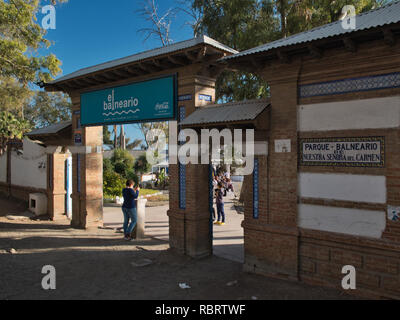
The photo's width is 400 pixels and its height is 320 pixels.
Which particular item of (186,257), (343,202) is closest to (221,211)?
(186,257)

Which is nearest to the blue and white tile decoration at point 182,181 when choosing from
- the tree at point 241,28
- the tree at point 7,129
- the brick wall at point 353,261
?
the brick wall at point 353,261

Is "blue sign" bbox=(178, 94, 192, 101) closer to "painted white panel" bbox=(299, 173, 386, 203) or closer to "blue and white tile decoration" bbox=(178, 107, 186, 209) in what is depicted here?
"blue and white tile decoration" bbox=(178, 107, 186, 209)

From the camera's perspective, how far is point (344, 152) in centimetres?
588

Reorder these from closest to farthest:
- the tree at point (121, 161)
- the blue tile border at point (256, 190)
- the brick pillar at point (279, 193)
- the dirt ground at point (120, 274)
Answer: the dirt ground at point (120, 274) < the brick pillar at point (279, 193) < the blue tile border at point (256, 190) < the tree at point (121, 161)

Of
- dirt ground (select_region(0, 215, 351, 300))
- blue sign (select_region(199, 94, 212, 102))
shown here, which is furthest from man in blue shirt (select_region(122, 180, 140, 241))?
blue sign (select_region(199, 94, 212, 102))

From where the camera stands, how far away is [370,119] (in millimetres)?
5609

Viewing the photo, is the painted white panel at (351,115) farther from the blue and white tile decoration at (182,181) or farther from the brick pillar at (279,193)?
the blue and white tile decoration at (182,181)

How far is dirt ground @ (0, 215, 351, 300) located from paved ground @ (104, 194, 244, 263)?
Answer: 0.61m

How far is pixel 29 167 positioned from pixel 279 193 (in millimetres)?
12900

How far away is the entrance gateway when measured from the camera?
17.9ft

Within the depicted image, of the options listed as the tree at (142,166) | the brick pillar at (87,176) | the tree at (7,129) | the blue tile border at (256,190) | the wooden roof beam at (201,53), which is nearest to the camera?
the blue tile border at (256,190)

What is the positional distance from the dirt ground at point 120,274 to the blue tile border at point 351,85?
143 inches

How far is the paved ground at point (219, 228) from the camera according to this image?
8898 mm

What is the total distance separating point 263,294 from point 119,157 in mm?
22046
